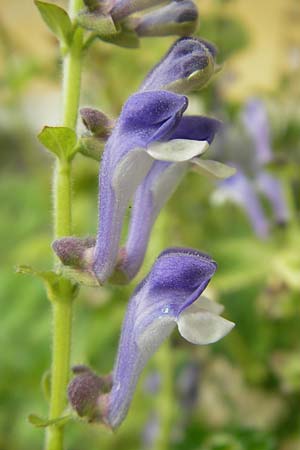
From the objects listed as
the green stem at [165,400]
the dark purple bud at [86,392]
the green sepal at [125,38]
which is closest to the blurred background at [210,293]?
the green stem at [165,400]

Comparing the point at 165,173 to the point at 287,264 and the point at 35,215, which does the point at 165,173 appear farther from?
the point at 35,215

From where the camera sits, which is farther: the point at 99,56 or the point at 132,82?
the point at 132,82

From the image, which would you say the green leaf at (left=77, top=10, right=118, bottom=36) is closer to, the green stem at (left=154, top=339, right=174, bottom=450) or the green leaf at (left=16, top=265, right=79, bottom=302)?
the green leaf at (left=16, top=265, right=79, bottom=302)

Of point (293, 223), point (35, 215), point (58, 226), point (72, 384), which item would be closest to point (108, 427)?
point (72, 384)

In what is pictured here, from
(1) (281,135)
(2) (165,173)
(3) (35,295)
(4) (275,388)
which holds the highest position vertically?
(2) (165,173)

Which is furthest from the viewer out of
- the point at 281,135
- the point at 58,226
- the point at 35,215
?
the point at 35,215

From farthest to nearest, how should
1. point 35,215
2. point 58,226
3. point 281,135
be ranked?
point 35,215 → point 281,135 → point 58,226

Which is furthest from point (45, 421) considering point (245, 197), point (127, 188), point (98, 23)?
point (245, 197)
